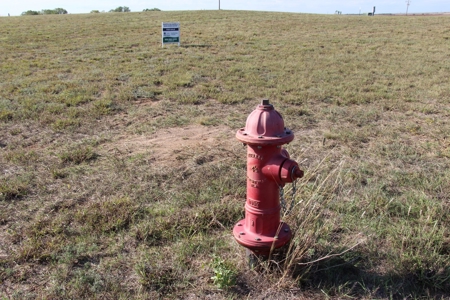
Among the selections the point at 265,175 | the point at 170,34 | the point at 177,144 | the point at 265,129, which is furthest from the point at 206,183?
the point at 170,34

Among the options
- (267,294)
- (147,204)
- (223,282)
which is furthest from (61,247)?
(267,294)

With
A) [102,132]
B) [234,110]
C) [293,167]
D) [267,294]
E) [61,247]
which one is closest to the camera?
[293,167]

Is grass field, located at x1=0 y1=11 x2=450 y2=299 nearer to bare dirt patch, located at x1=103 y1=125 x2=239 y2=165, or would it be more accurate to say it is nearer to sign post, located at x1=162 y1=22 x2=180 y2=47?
bare dirt patch, located at x1=103 y1=125 x2=239 y2=165

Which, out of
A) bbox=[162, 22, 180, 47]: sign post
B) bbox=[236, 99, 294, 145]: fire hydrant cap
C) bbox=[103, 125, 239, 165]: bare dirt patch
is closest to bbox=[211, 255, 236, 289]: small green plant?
bbox=[236, 99, 294, 145]: fire hydrant cap

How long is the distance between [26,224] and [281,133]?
2209 millimetres

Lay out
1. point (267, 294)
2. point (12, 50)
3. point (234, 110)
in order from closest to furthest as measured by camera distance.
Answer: point (267, 294) < point (234, 110) < point (12, 50)

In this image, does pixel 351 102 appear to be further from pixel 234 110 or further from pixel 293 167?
pixel 293 167

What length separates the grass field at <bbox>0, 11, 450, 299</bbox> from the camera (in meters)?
2.53

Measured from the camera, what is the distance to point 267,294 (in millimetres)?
2426

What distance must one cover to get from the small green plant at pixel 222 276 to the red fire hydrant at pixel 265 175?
20 cm

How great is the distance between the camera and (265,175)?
232 cm

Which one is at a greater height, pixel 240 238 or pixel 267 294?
pixel 240 238

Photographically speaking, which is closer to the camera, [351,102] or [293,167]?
[293,167]

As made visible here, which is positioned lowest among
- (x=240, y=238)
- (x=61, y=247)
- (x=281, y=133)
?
(x=61, y=247)
